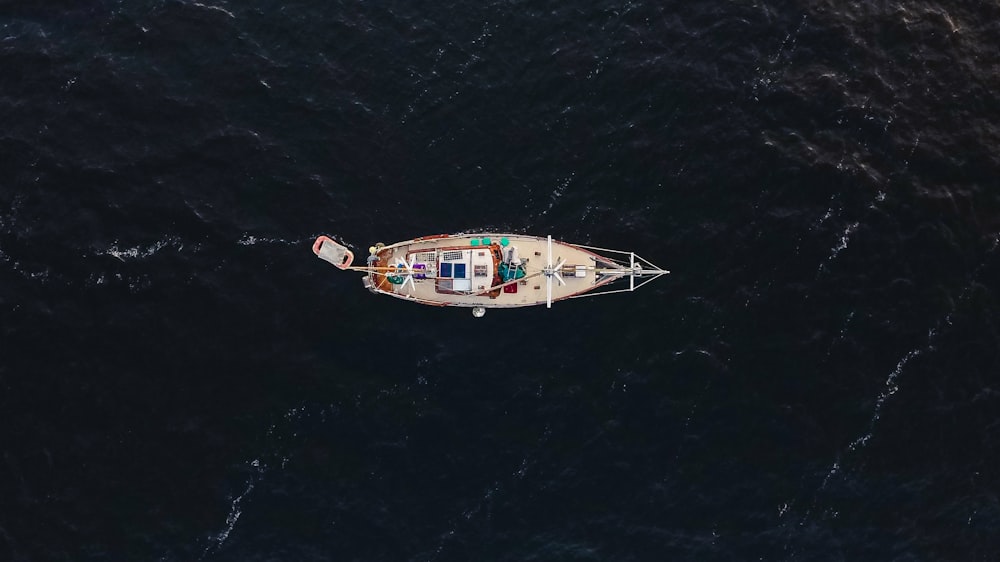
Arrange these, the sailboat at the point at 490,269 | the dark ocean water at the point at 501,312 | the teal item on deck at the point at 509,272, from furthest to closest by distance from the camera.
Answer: the teal item on deck at the point at 509,272
the sailboat at the point at 490,269
the dark ocean water at the point at 501,312

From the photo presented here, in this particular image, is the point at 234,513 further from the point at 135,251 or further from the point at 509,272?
the point at 509,272

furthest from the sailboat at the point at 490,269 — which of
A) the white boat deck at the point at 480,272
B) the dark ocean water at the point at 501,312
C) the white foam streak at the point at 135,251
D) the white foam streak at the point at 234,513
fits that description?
the white foam streak at the point at 234,513

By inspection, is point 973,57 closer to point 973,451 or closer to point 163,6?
point 973,451

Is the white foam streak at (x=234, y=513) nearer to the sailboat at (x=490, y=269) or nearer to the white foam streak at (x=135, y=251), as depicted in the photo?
the sailboat at (x=490, y=269)

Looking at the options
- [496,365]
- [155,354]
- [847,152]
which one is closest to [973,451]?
[847,152]

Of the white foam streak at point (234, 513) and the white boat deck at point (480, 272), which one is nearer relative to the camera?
the white foam streak at point (234, 513)

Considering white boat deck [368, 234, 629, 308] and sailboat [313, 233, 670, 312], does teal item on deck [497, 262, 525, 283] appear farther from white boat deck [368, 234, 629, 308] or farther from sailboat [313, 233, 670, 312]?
white boat deck [368, 234, 629, 308]

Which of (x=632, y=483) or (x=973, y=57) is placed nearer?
(x=632, y=483)

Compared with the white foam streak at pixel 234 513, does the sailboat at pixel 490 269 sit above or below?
above
